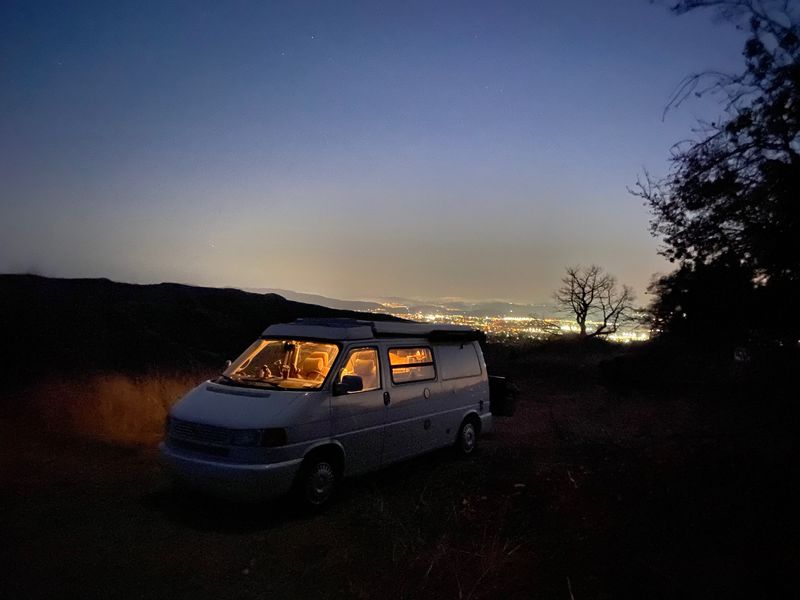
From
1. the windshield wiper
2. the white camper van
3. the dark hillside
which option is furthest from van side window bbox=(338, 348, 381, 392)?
the dark hillside

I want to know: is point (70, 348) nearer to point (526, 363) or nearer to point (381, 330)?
point (381, 330)

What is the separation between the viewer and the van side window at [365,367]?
7047 millimetres

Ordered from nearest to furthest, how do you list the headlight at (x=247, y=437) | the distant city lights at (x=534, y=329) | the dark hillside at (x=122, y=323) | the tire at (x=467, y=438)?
the headlight at (x=247, y=437) → the tire at (x=467, y=438) → the dark hillside at (x=122, y=323) → the distant city lights at (x=534, y=329)

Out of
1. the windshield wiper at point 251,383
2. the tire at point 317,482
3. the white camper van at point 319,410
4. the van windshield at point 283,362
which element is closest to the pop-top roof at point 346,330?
the white camper van at point 319,410

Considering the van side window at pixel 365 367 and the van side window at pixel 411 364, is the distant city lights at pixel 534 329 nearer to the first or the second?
the van side window at pixel 411 364

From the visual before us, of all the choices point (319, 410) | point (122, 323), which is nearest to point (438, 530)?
point (319, 410)

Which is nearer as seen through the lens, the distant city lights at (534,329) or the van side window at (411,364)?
the van side window at (411,364)

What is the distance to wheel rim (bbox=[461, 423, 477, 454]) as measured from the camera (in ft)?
30.0

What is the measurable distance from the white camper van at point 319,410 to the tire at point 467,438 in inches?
1.2

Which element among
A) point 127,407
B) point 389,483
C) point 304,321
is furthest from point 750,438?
point 127,407

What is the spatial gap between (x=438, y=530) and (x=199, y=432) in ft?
9.36

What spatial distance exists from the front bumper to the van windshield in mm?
1319

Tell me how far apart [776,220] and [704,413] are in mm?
6951

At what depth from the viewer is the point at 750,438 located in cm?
792
